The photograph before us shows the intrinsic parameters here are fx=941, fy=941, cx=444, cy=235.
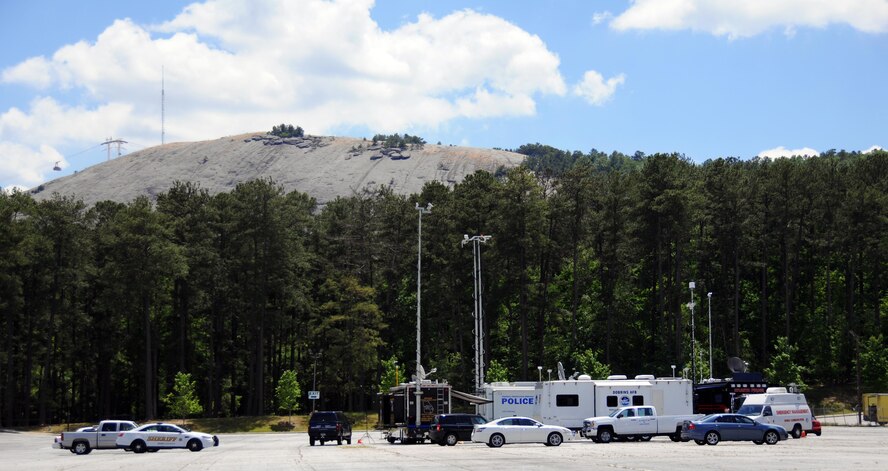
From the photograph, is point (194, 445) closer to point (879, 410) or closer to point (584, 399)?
point (584, 399)

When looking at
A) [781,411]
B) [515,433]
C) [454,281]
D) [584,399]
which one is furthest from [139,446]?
[454,281]

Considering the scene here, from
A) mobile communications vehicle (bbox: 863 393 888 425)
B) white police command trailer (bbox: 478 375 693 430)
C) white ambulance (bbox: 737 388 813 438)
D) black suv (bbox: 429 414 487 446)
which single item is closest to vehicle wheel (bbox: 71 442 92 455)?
→ black suv (bbox: 429 414 487 446)

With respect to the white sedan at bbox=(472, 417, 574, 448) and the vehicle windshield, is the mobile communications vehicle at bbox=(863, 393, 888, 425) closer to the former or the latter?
the vehicle windshield

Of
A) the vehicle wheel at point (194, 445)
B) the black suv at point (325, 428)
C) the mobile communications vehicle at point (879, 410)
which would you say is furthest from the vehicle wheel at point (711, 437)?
the mobile communications vehicle at point (879, 410)

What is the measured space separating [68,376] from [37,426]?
1785 centimetres

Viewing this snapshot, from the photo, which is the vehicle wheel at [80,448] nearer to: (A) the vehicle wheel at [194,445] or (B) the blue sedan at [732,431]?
(A) the vehicle wheel at [194,445]

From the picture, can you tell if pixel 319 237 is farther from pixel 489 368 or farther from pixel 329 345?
pixel 489 368

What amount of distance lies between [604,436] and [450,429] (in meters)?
6.78

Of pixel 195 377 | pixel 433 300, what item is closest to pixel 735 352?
pixel 433 300

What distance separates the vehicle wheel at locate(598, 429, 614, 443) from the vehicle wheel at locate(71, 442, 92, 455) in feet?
74.2

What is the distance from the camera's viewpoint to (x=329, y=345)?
8225 centimetres

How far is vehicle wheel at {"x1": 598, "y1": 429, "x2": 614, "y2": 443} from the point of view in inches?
1625

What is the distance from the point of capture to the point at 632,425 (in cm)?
4150

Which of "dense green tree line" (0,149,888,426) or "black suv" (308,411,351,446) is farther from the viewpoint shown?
"dense green tree line" (0,149,888,426)
